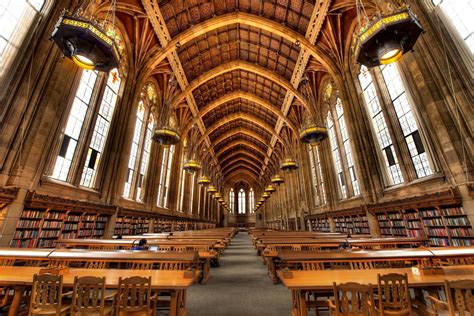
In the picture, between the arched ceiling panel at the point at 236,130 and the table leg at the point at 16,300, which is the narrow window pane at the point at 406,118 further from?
the arched ceiling panel at the point at 236,130

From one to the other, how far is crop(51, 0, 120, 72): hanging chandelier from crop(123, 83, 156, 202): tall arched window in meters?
8.59

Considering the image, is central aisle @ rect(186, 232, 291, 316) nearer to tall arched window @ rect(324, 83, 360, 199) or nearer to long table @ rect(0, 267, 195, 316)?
long table @ rect(0, 267, 195, 316)

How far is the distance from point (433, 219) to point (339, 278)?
22.3 feet

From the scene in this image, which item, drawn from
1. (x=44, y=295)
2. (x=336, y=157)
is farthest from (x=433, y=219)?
Answer: (x=44, y=295)

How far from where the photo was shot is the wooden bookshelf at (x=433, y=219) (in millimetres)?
6199

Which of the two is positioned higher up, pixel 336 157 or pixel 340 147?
pixel 340 147

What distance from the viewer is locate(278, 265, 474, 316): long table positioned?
2559mm

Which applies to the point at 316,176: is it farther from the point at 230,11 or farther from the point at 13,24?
the point at 13,24

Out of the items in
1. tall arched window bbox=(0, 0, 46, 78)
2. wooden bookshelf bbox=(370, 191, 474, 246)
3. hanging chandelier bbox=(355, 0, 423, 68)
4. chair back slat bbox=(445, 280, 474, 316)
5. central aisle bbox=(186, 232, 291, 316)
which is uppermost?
tall arched window bbox=(0, 0, 46, 78)

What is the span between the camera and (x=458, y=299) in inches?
81.3

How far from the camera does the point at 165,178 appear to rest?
18.4 m

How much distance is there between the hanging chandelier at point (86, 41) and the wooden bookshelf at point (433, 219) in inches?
404

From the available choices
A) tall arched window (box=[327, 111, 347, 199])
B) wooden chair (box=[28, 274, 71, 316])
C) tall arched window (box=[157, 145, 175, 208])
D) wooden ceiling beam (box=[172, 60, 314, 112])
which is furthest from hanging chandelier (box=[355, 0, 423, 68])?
tall arched window (box=[157, 145, 175, 208])

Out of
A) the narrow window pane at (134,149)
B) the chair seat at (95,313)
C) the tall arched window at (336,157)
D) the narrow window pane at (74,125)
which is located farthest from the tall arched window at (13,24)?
the tall arched window at (336,157)
